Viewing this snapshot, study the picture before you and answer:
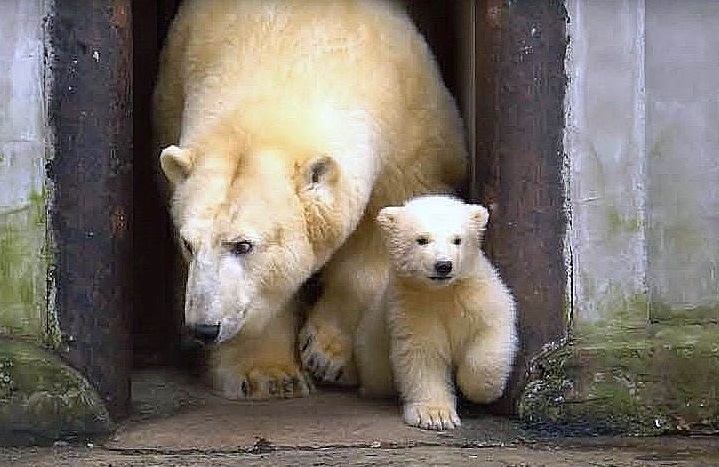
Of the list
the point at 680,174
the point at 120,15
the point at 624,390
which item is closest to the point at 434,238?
the point at 624,390

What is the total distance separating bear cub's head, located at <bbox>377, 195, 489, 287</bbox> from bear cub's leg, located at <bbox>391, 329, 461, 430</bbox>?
0.20 m

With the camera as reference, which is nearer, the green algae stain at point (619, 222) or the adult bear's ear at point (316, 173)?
the adult bear's ear at point (316, 173)

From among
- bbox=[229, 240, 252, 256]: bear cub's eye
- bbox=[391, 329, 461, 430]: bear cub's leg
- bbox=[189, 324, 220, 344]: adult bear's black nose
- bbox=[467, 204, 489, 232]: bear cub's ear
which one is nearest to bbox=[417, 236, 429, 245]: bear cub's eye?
bbox=[467, 204, 489, 232]: bear cub's ear

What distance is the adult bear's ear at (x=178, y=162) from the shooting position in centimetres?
340

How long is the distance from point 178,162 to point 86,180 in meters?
0.23

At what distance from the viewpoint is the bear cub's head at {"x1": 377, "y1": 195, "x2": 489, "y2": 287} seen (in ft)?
10.3

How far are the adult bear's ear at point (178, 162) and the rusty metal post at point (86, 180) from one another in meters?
0.13

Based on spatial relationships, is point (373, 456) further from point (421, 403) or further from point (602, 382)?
point (602, 382)

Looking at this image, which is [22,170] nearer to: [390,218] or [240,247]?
[240,247]

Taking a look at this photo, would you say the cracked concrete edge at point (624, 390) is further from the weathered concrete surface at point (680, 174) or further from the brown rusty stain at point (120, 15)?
the brown rusty stain at point (120, 15)

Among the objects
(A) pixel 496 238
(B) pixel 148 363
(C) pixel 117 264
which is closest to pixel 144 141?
(B) pixel 148 363

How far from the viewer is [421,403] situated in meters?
3.40

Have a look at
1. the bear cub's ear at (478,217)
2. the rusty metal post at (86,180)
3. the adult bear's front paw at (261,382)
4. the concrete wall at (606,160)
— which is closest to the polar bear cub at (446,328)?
the bear cub's ear at (478,217)

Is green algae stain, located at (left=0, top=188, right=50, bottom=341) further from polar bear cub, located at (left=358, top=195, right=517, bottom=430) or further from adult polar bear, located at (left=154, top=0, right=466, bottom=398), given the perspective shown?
polar bear cub, located at (left=358, top=195, right=517, bottom=430)
